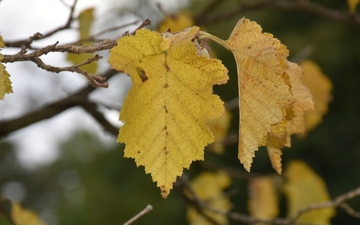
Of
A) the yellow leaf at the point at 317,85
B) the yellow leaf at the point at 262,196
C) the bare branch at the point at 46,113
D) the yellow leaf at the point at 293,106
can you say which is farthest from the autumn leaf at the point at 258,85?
the yellow leaf at the point at 262,196

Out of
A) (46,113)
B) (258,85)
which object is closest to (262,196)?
(46,113)

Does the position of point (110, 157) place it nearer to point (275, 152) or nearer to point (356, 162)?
point (356, 162)

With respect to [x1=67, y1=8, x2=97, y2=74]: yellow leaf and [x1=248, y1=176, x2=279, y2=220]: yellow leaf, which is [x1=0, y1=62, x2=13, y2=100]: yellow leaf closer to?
[x1=67, y1=8, x2=97, y2=74]: yellow leaf

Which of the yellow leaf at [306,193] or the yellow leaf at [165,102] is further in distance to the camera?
the yellow leaf at [306,193]

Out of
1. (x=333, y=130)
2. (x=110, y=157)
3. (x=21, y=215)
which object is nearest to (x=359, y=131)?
(x=333, y=130)

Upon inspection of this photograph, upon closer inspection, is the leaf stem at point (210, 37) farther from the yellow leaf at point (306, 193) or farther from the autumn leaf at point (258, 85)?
the yellow leaf at point (306, 193)

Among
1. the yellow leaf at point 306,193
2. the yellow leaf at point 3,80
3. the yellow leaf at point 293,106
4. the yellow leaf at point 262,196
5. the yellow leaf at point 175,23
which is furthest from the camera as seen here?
the yellow leaf at point 262,196

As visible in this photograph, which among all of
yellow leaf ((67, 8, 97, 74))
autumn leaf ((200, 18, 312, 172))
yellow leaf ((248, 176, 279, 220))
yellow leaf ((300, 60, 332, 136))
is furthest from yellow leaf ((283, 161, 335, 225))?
autumn leaf ((200, 18, 312, 172))
